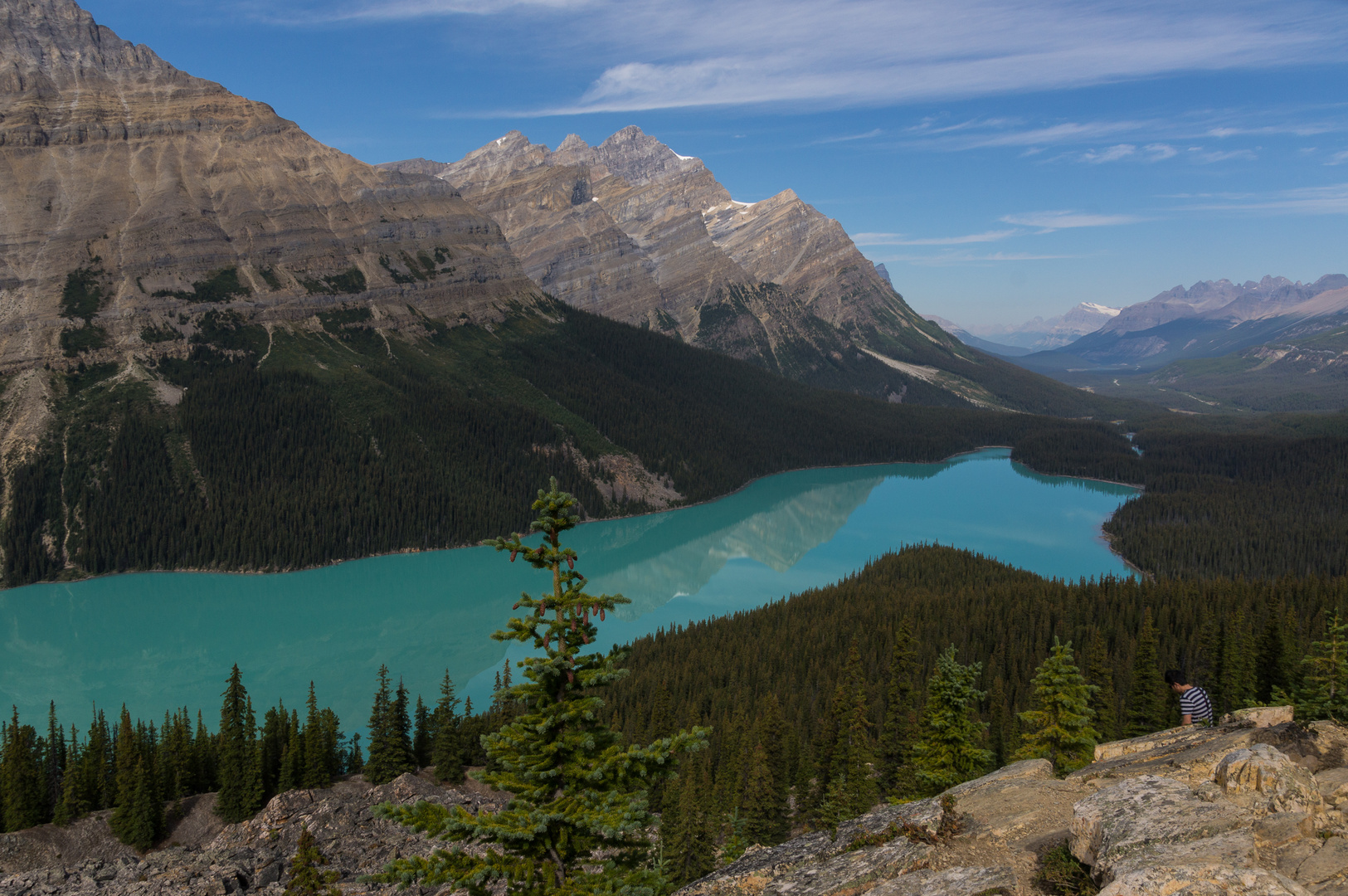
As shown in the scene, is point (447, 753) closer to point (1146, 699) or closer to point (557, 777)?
point (557, 777)

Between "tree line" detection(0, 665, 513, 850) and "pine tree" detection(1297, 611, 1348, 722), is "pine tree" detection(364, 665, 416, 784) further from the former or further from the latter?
"pine tree" detection(1297, 611, 1348, 722)

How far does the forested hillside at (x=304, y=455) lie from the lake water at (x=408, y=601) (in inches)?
217

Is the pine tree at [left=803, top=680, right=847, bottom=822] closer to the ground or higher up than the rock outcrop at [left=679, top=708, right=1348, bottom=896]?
closer to the ground

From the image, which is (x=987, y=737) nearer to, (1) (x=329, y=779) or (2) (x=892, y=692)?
(2) (x=892, y=692)

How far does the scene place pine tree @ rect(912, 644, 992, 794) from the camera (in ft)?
117

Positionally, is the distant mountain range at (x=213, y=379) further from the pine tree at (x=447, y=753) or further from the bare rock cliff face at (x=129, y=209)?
the pine tree at (x=447, y=753)

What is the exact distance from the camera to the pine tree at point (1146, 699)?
158ft

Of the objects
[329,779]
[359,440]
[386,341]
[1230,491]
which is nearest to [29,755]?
[329,779]

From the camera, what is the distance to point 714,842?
44312 millimetres

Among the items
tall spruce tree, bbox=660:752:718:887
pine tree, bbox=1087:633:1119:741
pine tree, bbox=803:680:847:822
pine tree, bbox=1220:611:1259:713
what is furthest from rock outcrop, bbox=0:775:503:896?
pine tree, bbox=1220:611:1259:713

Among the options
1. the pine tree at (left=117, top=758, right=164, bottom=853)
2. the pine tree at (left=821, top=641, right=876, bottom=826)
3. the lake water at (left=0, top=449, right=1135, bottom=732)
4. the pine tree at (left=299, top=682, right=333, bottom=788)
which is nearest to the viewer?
the pine tree at (left=821, top=641, right=876, bottom=826)

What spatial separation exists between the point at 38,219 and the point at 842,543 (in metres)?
165

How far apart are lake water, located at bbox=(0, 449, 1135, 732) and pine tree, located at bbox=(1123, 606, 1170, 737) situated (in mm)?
54839

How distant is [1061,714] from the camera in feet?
107
